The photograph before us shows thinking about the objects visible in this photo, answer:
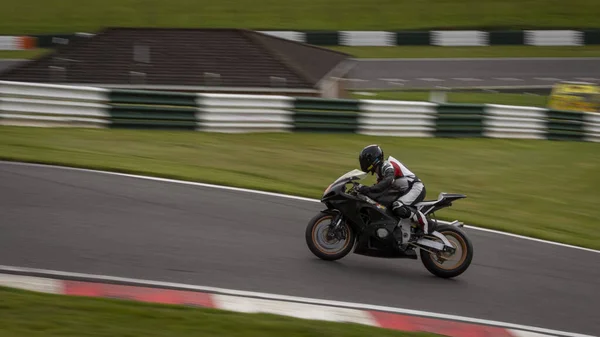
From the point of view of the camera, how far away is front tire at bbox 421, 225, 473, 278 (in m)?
10.1

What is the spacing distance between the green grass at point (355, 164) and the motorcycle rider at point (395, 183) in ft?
10.1

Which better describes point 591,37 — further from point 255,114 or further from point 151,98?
point 151,98

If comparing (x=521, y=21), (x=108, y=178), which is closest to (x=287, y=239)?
(x=108, y=178)

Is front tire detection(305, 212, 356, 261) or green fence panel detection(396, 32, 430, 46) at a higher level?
green fence panel detection(396, 32, 430, 46)

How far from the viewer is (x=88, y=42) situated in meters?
20.7

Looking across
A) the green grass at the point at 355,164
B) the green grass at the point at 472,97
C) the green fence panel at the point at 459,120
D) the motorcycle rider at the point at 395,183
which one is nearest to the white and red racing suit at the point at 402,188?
the motorcycle rider at the point at 395,183

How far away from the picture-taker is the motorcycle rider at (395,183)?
988 centimetres

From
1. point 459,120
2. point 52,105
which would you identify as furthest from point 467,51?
point 52,105

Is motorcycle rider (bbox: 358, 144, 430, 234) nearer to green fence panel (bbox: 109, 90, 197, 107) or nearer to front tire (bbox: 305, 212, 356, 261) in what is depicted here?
front tire (bbox: 305, 212, 356, 261)

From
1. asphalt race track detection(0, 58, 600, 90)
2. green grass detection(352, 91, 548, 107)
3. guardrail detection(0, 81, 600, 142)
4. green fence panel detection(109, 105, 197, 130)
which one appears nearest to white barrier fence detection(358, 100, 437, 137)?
guardrail detection(0, 81, 600, 142)

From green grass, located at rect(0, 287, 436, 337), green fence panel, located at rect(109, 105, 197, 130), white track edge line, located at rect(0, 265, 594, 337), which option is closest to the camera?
green grass, located at rect(0, 287, 436, 337)

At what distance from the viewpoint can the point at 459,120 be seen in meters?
19.9

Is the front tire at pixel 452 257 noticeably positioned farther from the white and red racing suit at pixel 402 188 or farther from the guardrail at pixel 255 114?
the guardrail at pixel 255 114

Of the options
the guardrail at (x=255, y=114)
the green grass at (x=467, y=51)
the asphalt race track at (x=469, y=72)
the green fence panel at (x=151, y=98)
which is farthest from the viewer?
the green grass at (x=467, y=51)
